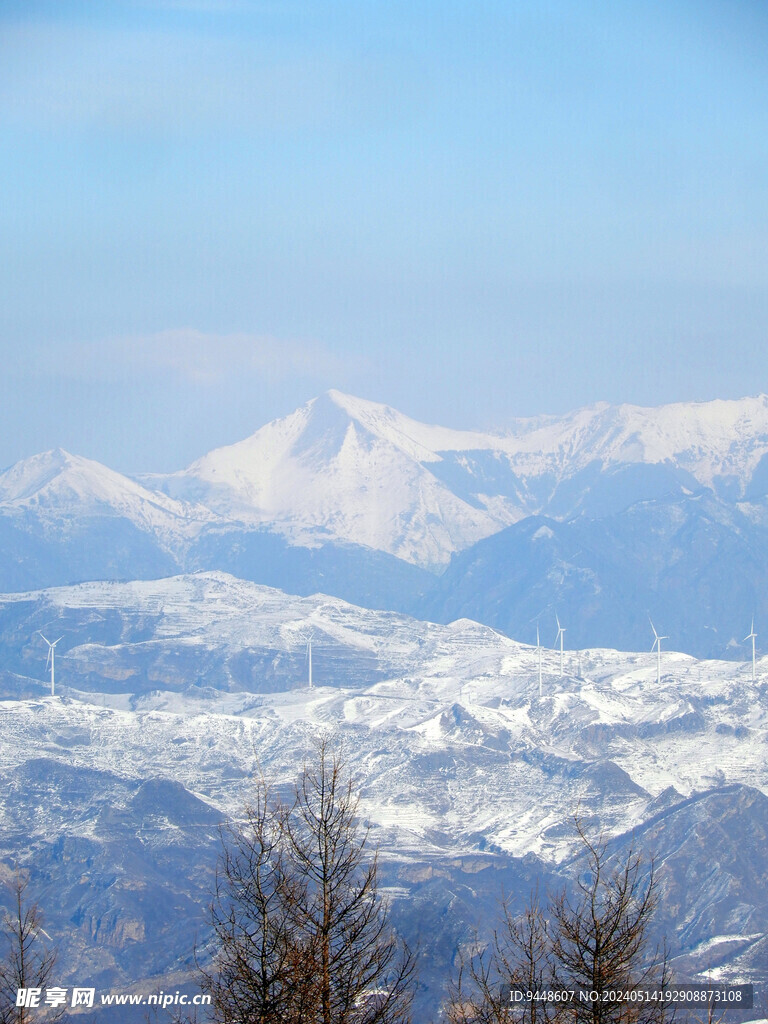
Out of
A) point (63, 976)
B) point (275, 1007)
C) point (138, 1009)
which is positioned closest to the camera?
point (275, 1007)

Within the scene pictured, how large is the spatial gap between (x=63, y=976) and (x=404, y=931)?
44.6 m

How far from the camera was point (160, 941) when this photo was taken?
198 metres

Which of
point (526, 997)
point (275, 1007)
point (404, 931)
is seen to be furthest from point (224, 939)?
point (404, 931)

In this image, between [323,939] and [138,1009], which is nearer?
[323,939]

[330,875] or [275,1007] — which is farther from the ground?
[330,875]

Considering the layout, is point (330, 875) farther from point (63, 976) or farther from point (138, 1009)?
point (63, 976)

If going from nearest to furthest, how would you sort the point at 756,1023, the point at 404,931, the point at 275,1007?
1. the point at 275,1007
2. the point at 756,1023
3. the point at 404,931

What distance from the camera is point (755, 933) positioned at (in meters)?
195

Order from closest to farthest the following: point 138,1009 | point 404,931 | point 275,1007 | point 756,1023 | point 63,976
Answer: point 275,1007 < point 756,1023 < point 138,1009 < point 404,931 < point 63,976

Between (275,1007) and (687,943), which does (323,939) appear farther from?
(687,943)

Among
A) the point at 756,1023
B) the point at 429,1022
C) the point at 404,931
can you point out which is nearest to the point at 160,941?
the point at 404,931

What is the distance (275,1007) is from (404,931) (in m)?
142

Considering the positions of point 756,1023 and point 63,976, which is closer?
point 756,1023

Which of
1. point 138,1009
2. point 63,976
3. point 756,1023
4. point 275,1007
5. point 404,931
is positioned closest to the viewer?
point 275,1007
